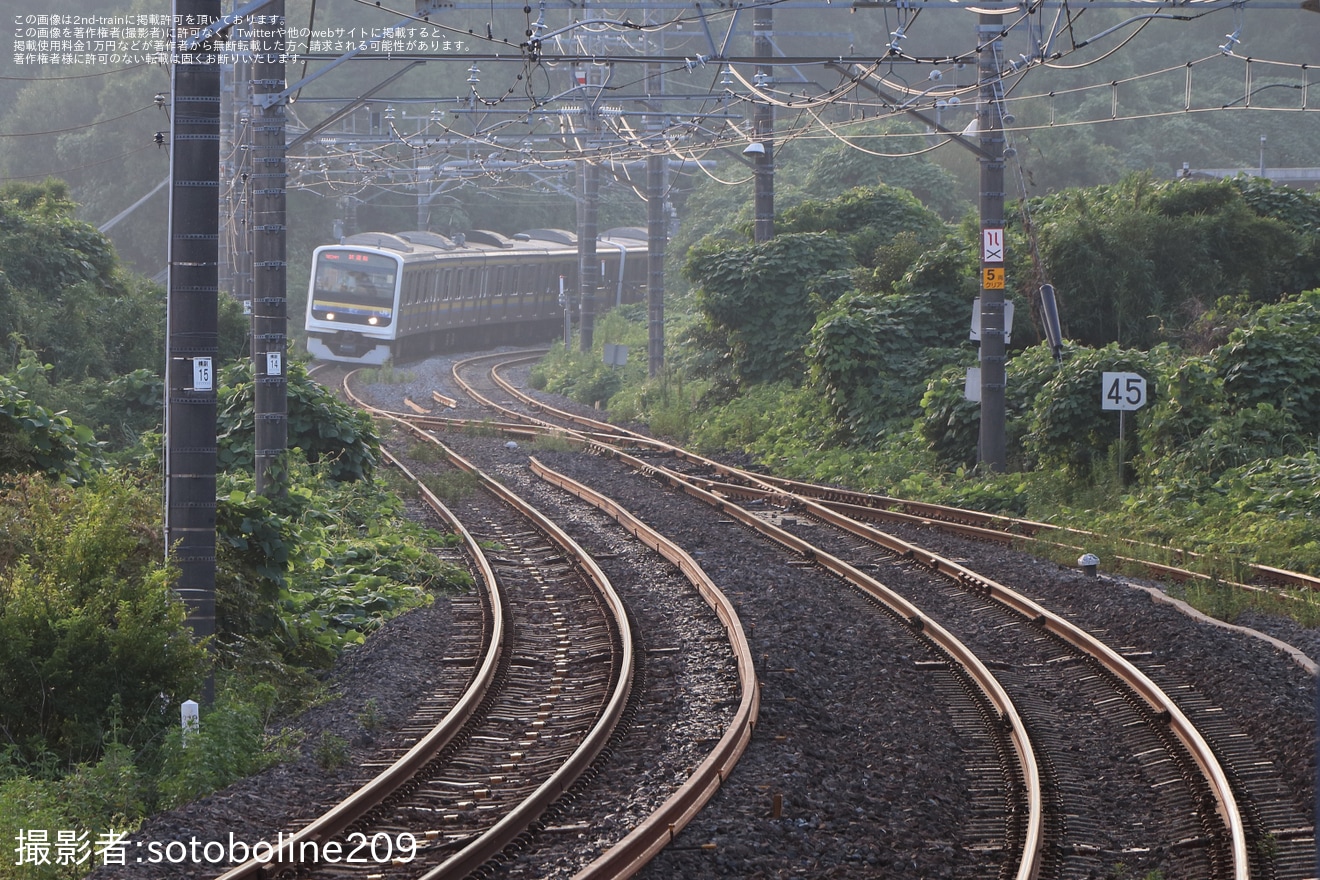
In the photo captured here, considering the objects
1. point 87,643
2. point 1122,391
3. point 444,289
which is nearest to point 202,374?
point 87,643

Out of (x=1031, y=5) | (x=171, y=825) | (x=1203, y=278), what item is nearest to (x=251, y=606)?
(x=171, y=825)

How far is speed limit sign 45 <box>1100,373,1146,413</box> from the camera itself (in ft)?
51.2

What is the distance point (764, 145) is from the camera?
973 inches

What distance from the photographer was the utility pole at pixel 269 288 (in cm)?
1468

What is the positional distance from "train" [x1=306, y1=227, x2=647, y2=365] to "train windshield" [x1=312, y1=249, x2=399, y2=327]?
0.09 ft

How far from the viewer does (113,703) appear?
8008mm

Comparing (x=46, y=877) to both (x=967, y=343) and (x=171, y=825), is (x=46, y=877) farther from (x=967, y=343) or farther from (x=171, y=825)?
(x=967, y=343)

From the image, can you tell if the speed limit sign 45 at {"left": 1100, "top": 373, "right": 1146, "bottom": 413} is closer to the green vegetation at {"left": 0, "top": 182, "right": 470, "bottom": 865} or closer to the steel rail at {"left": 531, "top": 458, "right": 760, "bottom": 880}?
the steel rail at {"left": 531, "top": 458, "right": 760, "bottom": 880}

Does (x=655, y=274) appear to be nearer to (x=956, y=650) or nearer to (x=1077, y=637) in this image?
(x=1077, y=637)

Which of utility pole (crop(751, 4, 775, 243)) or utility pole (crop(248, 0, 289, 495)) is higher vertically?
utility pole (crop(751, 4, 775, 243))

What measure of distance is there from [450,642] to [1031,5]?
7055 mm

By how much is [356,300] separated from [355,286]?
1.34 ft

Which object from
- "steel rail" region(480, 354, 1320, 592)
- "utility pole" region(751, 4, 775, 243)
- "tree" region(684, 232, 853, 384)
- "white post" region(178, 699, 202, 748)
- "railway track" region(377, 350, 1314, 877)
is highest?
"utility pole" region(751, 4, 775, 243)

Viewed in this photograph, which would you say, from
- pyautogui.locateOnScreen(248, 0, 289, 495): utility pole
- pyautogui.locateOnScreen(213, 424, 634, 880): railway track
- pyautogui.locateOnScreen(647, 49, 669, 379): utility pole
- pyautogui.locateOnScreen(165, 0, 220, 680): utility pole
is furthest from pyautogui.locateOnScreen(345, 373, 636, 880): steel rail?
pyautogui.locateOnScreen(647, 49, 669, 379): utility pole
